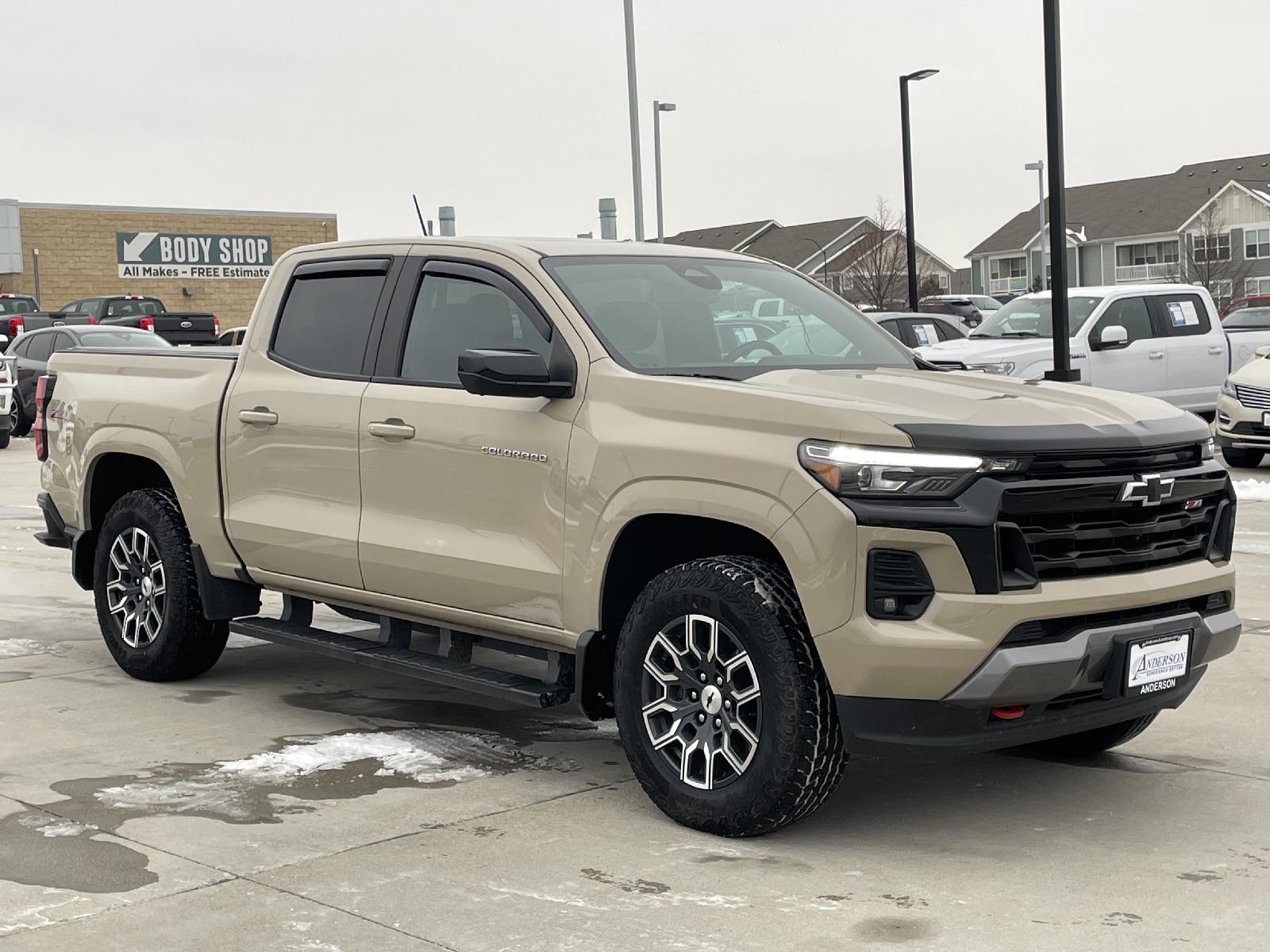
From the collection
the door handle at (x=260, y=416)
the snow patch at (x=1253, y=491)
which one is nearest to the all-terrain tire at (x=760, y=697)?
the door handle at (x=260, y=416)

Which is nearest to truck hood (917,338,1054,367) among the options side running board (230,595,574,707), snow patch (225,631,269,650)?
snow patch (225,631,269,650)

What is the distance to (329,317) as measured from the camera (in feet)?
22.0

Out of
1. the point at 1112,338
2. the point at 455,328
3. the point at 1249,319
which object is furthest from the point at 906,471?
the point at 1249,319

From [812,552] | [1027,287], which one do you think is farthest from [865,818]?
[1027,287]

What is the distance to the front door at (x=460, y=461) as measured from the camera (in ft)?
18.5

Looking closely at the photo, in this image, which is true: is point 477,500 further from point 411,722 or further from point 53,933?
point 53,933

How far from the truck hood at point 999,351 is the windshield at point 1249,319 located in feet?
23.4

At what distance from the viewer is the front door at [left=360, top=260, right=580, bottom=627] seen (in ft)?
18.5

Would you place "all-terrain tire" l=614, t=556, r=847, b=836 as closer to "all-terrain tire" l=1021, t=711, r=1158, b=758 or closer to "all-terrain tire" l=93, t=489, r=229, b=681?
"all-terrain tire" l=1021, t=711, r=1158, b=758

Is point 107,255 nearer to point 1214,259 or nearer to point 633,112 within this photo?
point 633,112

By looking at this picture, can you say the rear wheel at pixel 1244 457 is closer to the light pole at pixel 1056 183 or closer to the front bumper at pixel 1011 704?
the light pole at pixel 1056 183

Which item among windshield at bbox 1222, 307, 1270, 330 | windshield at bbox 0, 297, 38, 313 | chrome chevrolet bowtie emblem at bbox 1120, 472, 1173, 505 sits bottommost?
chrome chevrolet bowtie emblem at bbox 1120, 472, 1173, 505

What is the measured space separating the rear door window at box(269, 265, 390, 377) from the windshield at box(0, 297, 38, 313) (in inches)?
1461

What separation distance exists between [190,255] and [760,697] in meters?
56.6
